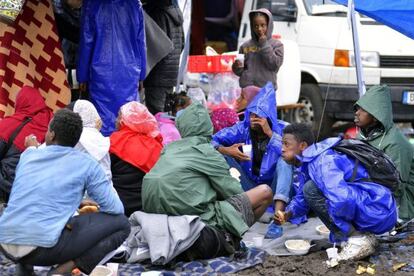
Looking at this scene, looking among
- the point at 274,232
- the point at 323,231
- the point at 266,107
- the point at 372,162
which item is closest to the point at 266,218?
the point at 274,232

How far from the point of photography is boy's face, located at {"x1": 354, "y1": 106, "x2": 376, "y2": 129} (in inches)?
252

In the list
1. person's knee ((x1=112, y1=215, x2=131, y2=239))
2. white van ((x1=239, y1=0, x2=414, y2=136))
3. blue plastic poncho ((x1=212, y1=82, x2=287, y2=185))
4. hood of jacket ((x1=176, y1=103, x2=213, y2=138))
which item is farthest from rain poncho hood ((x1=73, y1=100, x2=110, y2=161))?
white van ((x1=239, y1=0, x2=414, y2=136))

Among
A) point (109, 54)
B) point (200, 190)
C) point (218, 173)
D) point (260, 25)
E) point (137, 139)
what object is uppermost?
point (260, 25)

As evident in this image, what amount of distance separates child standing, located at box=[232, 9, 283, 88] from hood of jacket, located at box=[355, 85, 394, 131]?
231 cm

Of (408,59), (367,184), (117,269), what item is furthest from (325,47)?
(117,269)

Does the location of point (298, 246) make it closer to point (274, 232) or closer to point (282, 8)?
point (274, 232)

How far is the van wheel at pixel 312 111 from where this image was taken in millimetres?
10008

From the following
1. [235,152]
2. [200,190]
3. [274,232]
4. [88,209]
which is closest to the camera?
[88,209]

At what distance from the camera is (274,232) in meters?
6.29

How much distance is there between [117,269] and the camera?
5.29 metres

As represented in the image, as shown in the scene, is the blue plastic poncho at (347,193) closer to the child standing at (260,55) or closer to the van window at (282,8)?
the child standing at (260,55)

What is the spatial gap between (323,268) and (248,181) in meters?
1.54

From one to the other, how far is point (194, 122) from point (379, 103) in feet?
5.09

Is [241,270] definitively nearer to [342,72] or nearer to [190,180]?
[190,180]
